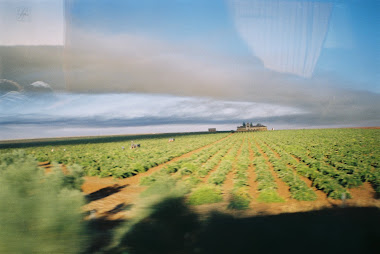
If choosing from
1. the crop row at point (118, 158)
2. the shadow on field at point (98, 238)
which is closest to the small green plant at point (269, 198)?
the shadow on field at point (98, 238)

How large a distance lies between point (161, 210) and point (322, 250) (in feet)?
8.91

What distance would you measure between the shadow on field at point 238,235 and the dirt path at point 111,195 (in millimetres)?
2436

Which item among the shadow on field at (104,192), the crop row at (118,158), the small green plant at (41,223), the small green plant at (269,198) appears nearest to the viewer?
the small green plant at (41,223)

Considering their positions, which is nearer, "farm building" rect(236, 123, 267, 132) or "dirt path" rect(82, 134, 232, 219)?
"dirt path" rect(82, 134, 232, 219)

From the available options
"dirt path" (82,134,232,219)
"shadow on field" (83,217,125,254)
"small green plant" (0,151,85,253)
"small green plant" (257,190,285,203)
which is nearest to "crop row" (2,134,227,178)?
"dirt path" (82,134,232,219)

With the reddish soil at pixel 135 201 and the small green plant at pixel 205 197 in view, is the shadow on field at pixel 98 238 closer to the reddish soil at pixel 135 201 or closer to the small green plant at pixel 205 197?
the reddish soil at pixel 135 201

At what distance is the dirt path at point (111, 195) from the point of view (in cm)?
844

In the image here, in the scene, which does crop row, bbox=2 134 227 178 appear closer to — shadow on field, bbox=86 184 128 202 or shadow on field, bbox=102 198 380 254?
shadow on field, bbox=86 184 128 202

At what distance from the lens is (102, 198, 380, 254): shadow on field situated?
3.28 metres

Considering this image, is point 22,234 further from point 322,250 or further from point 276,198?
point 276,198

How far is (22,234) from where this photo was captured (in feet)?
10.5

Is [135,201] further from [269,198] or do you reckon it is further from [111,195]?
[269,198]

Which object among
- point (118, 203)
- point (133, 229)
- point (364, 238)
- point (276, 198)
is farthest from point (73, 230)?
point (276, 198)

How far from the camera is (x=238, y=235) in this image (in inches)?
141
